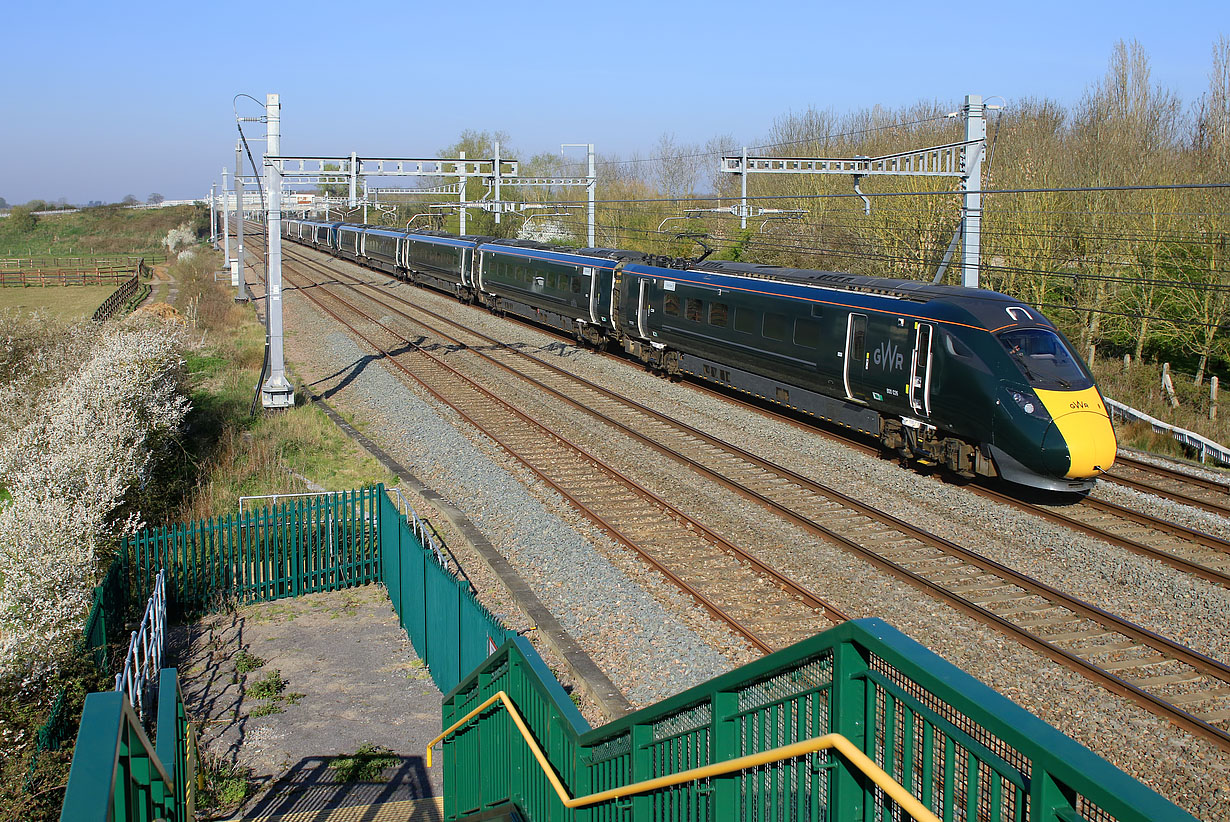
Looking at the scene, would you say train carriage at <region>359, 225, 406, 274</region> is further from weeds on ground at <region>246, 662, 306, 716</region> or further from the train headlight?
weeds on ground at <region>246, 662, 306, 716</region>

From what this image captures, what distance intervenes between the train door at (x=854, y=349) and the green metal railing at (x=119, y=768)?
13167 mm

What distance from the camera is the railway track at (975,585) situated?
8.80m

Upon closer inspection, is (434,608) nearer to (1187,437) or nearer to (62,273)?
(1187,437)

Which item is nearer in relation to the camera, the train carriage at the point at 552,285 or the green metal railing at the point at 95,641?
the green metal railing at the point at 95,641

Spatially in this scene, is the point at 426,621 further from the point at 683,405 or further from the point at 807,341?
the point at 683,405

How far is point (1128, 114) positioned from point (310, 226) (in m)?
53.2

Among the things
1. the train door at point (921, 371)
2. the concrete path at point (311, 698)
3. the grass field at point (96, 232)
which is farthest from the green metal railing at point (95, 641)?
the grass field at point (96, 232)

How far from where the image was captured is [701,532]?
508 inches

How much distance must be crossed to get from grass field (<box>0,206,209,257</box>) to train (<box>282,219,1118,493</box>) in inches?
3161

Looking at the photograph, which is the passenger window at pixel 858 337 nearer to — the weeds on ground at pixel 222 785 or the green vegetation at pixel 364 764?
the green vegetation at pixel 364 764

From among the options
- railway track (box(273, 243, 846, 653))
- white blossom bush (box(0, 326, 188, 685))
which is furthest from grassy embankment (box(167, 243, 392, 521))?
railway track (box(273, 243, 846, 653))

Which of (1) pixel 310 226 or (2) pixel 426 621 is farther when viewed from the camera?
(1) pixel 310 226

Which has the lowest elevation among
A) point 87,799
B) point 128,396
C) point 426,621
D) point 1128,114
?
point 426,621

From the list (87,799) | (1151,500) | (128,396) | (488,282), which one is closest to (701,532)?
(1151,500)
